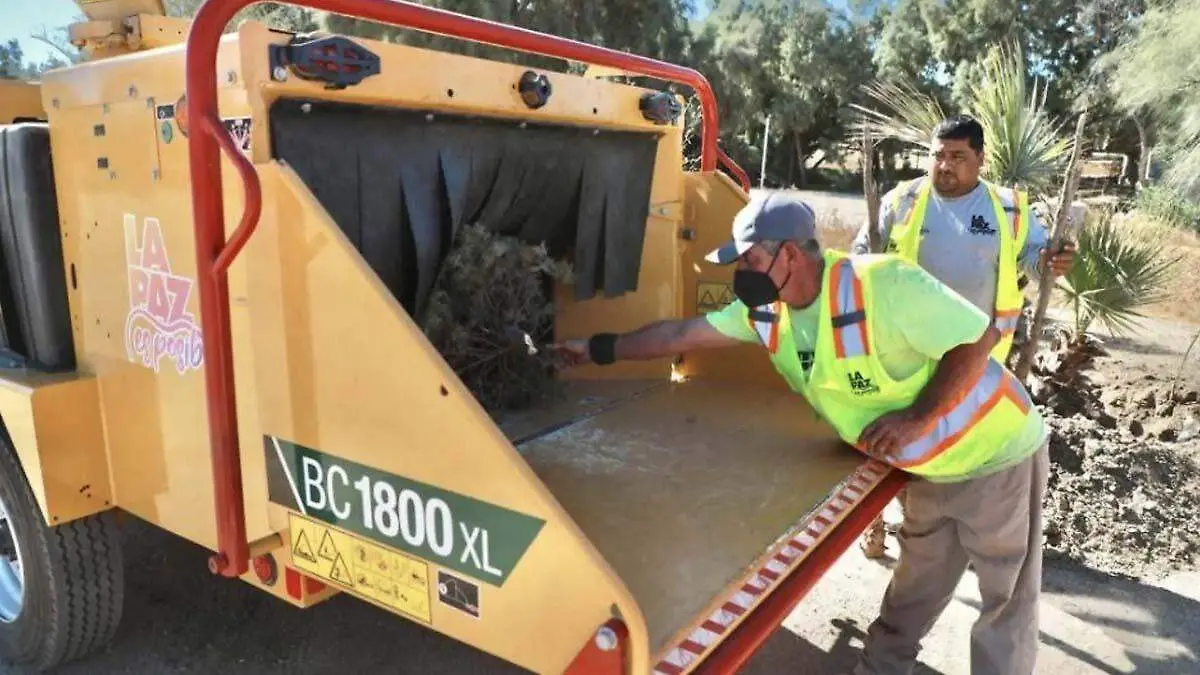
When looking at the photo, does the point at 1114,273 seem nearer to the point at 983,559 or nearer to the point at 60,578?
the point at 983,559

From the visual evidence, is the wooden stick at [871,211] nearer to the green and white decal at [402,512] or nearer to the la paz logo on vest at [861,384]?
the la paz logo on vest at [861,384]

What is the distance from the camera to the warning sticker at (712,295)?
3.94 m

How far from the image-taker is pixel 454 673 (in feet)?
10.8

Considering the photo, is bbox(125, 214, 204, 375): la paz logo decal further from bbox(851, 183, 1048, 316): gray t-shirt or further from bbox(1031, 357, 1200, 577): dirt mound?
bbox(1031, 357, 1200, 577): dirt mound

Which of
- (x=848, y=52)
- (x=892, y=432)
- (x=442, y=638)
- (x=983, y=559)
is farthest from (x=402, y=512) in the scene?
(x=848, y=52)

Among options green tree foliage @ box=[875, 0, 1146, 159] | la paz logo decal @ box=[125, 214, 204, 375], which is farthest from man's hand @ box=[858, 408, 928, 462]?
green tree foliage @ box=[875, 0, 1146, 159]

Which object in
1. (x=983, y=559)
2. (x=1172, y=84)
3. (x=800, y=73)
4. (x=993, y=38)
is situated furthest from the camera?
(x=800, y=73)

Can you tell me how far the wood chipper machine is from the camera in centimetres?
179

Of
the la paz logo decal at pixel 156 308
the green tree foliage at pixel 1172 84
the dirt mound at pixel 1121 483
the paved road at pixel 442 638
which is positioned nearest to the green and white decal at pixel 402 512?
the la paz logo decal at pixel 156 308

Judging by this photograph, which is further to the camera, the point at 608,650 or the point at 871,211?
the point at 871,211

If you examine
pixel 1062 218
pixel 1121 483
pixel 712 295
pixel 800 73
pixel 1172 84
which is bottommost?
pixel 1121 483

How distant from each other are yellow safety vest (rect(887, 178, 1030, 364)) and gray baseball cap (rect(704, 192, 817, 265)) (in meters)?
1.47

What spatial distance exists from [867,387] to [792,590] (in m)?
0.69

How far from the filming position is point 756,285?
2.50 metres
